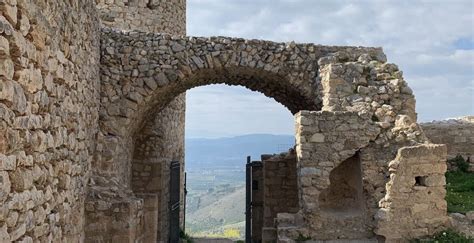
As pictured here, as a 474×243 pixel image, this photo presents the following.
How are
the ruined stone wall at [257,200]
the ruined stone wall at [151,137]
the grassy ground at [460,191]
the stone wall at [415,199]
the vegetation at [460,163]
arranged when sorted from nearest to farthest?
the stone wall at [415,199] < the grassy ground at [460,191] < the ruined stone wall at [151,137] < the vegetation at [460,163] < the ruined stone wall at [257,200]

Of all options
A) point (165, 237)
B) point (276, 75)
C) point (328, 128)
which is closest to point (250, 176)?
point (165, 237)

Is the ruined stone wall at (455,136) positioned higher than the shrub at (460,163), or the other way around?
the ruined stone wall at (455,136)

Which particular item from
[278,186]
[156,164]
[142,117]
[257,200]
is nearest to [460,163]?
[278,186]

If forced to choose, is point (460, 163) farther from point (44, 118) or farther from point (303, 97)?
point (44, 118)

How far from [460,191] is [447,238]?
292 centimetres

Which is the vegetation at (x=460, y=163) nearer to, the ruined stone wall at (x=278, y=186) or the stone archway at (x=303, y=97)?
the stone archway at (x=303, y=97)

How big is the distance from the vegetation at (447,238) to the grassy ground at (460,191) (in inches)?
35.6

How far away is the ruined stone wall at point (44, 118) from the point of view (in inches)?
136

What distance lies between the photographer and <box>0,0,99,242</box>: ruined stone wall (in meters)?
3.45

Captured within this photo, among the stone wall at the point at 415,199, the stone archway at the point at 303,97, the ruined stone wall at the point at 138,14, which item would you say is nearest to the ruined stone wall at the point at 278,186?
the stone archway at the point at 303,97

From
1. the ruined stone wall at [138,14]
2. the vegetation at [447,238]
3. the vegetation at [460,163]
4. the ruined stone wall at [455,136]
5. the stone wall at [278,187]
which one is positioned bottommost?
the vegetation at [447,238]

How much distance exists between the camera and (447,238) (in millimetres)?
7289

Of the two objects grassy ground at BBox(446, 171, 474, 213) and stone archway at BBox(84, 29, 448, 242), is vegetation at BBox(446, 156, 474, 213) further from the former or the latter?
stone archway at BBox(84, 29, 448, 242)

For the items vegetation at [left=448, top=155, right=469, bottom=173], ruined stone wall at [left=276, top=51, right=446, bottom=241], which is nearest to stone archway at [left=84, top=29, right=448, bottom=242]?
ruined stone wall at [left=276, top=51, right=446, bottom=241]
